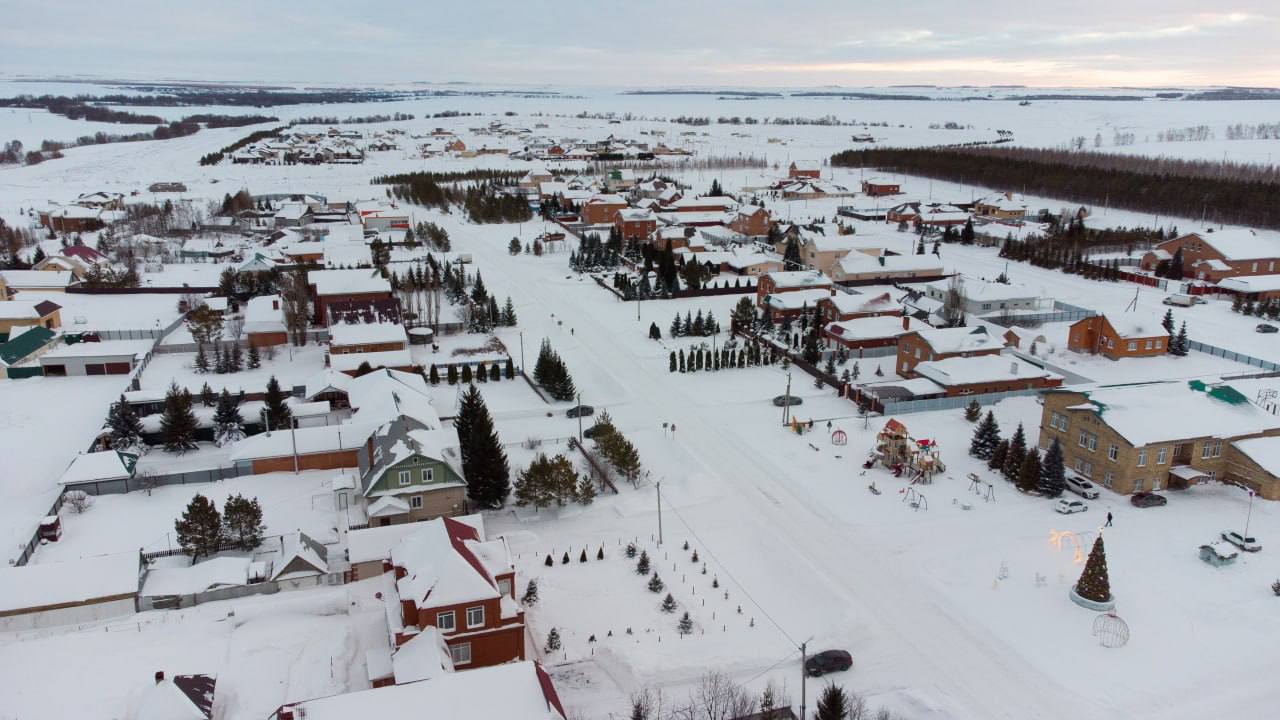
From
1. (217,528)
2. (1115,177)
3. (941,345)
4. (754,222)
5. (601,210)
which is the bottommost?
(217,528)

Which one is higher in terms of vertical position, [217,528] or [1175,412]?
[1175,412]

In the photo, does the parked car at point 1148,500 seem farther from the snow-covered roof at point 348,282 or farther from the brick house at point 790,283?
the snow-covered roof at point 348,282

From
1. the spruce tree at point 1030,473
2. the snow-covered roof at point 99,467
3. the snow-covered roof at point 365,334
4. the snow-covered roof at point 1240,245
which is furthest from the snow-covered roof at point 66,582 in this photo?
the snow-covered roof at point 1240,245

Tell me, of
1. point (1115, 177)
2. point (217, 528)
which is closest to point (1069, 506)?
point (217, 528)

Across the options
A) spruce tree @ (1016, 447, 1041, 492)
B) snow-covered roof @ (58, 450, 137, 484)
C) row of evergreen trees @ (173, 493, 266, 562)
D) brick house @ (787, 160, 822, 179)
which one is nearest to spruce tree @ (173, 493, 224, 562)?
row of evergreen trees @ (173, 493, 266, 562)

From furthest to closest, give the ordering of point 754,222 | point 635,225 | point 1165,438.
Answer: point 754,222 < point 635,225 < point 1165,438

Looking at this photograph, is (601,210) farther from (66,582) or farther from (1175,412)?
(66,582)

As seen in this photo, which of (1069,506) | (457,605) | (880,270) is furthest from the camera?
(880,270)
